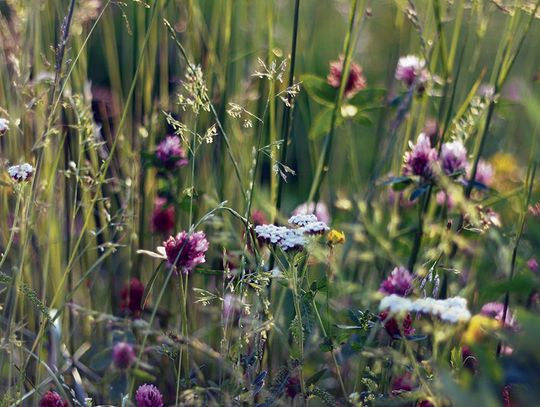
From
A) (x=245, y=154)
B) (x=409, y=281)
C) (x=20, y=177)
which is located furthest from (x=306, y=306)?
(x=245, y=154)

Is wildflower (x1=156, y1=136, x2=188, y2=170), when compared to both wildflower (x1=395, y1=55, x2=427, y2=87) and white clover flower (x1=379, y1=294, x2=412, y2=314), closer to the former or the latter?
wildflower (x1=395, y1=55, x2=427, y2=87)

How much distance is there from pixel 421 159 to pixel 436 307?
36 centimetres

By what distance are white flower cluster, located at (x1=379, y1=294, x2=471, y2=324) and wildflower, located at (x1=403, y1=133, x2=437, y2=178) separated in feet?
1.05

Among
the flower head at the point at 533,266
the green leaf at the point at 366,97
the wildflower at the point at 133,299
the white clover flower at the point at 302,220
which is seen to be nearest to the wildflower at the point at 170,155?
the wildflower at the point at 133,299

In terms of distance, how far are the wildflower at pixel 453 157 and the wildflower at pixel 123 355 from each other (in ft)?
1.57

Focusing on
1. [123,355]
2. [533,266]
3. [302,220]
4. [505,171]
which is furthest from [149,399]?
[505,171]

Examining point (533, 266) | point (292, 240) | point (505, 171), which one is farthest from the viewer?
point (505, 171)

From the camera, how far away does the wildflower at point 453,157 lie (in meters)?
1.20

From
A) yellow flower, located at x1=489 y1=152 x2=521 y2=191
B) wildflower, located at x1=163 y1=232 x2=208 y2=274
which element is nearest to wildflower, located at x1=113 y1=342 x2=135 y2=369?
wildflower, located at x1=163 y1=232 x2=208 y2=274

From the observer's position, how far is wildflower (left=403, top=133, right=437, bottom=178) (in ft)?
3.92

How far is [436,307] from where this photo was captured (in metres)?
0.88

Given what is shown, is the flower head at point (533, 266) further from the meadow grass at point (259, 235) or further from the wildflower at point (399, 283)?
the wildflower at point (399, 283)

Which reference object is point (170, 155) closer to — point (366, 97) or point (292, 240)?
point (366, 97)

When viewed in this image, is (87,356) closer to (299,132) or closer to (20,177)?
(20,177)
